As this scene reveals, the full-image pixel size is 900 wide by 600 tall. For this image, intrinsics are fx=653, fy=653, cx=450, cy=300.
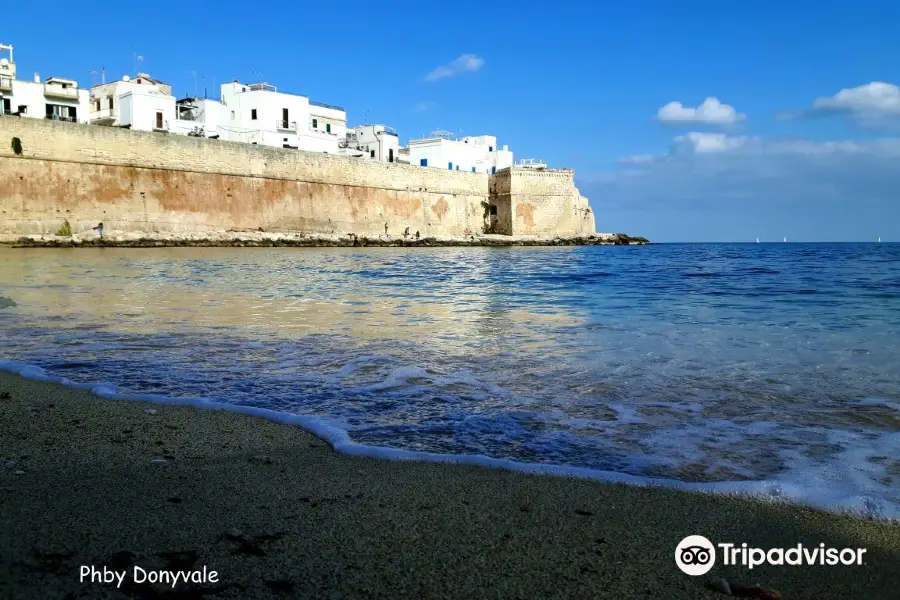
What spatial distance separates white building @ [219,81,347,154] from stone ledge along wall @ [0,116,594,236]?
5.97m

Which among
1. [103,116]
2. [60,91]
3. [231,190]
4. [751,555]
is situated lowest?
[751,555]

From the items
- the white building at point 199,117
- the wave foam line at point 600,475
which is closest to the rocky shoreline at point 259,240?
the white building at point 199,117

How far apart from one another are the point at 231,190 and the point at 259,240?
2.58m

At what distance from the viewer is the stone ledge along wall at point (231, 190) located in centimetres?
2309

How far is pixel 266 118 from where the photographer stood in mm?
36344

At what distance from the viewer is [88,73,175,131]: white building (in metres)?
32.2

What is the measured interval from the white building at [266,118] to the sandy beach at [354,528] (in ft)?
120

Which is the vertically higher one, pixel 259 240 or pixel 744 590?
pixel 259 240
